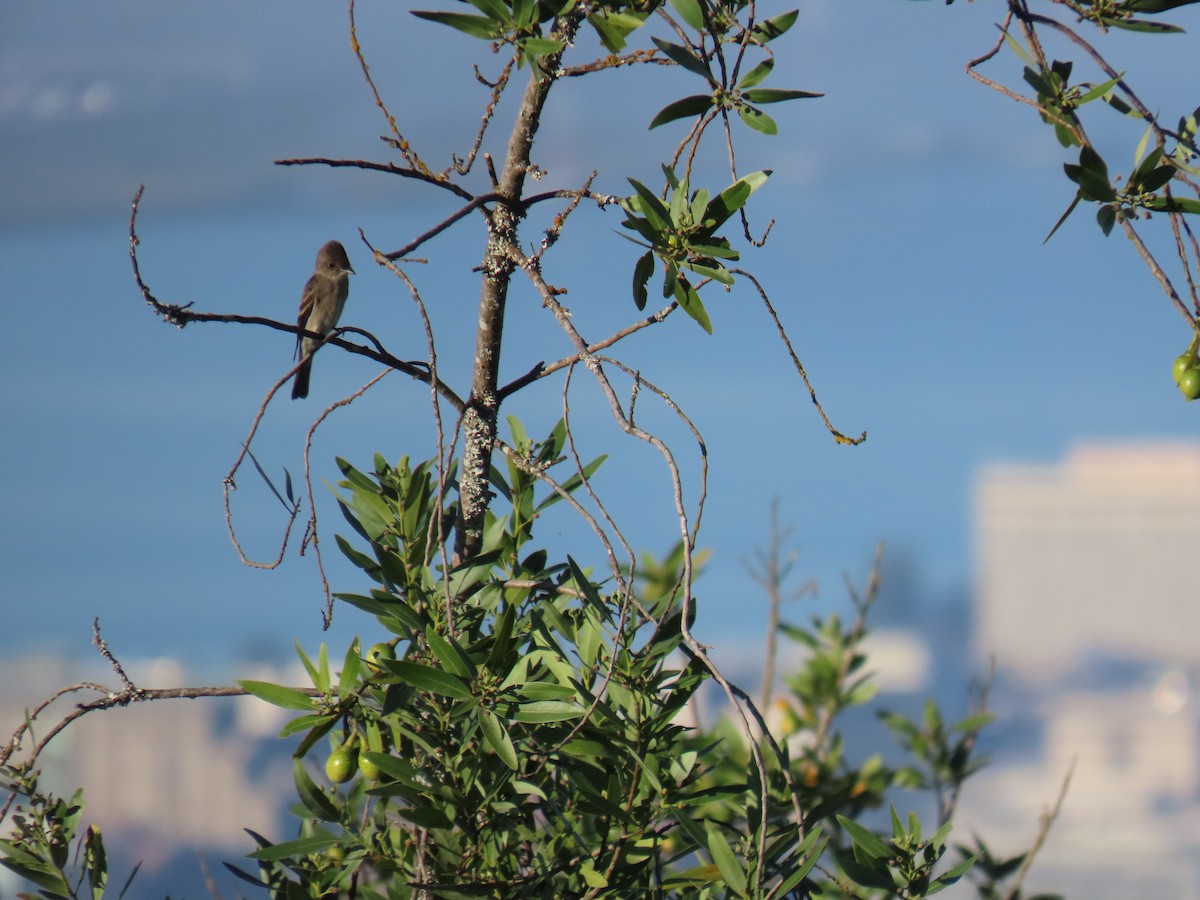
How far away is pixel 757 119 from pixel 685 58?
117mm

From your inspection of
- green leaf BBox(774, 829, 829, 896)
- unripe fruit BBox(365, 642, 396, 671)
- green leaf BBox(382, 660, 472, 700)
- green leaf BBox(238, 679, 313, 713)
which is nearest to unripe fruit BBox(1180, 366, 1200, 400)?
green leaf BBox(774, 829, 829, 896)

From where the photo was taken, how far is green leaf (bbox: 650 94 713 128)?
128 cm

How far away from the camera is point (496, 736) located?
4.16 ft

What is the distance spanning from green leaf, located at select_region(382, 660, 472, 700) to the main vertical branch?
0.29m

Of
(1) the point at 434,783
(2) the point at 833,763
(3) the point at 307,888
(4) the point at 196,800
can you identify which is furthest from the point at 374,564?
(4) the point at 196,800

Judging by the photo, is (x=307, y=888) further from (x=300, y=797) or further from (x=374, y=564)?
(x=374, y=564)

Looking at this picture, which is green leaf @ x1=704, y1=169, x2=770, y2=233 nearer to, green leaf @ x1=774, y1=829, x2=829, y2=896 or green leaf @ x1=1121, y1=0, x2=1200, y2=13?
green leaf @ x1=1121, y1=0, x2=1200, y2=13

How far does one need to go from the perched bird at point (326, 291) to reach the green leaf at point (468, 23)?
115 cm

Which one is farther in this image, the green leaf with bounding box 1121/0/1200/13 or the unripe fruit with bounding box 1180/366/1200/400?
the unripe fruit with bounding box 1180/366/1200/400

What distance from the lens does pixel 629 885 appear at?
1367 mm

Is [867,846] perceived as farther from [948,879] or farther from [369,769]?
[369,769]

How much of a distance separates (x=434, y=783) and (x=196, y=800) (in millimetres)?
5079

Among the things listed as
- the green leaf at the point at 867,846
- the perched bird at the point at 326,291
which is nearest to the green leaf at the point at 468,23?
the green leaf at the point at 867,846

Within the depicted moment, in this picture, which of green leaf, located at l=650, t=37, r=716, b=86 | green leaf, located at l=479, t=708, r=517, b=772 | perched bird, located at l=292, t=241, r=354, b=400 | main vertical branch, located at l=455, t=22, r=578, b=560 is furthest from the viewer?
perched bird, located at l=292, t=241, r=354, b=400
